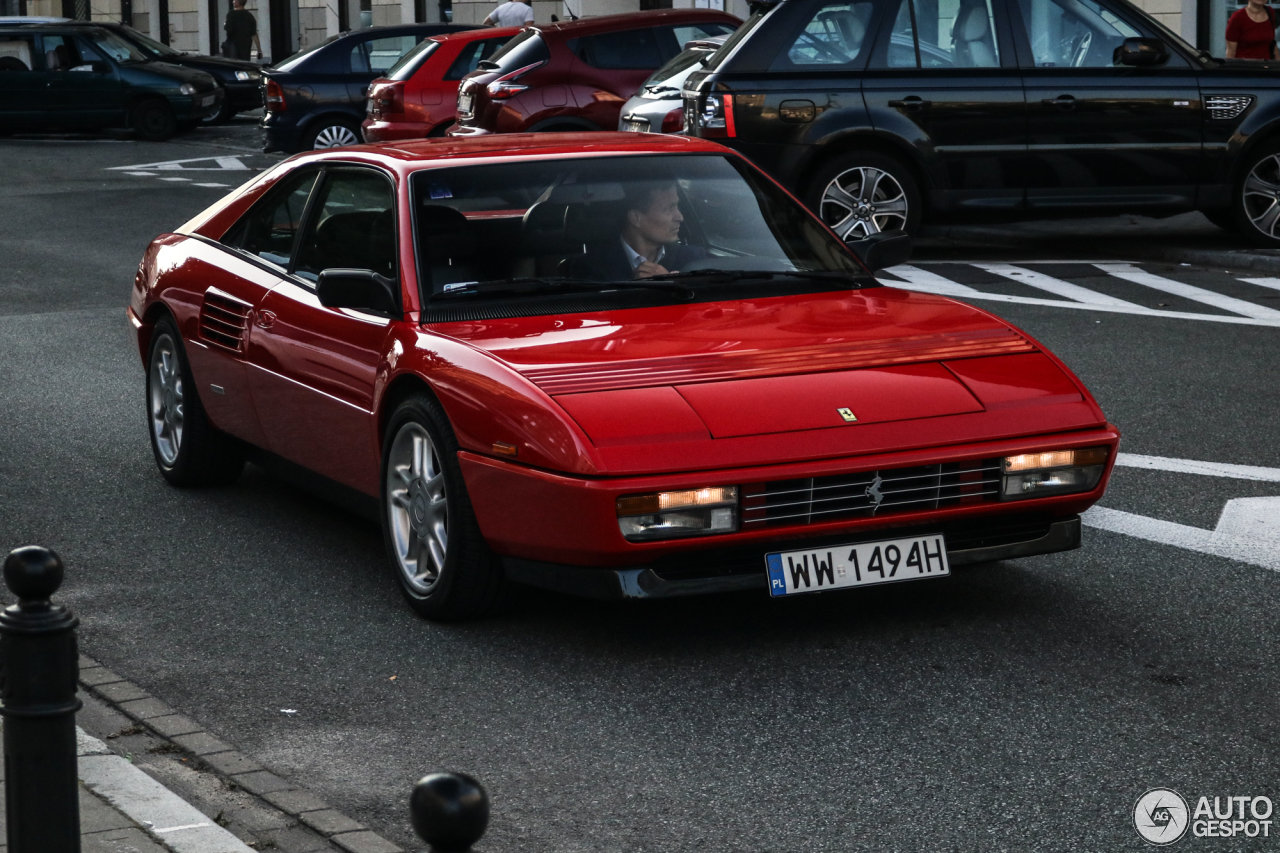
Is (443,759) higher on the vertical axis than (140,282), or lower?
lower

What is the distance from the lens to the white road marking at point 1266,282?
12.2 m

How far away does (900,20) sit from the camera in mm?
13148

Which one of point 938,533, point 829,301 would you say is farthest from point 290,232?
point 938,533

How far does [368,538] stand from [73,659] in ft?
11.6

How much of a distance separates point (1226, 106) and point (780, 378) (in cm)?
905

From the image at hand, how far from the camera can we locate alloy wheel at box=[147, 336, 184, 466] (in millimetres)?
7324

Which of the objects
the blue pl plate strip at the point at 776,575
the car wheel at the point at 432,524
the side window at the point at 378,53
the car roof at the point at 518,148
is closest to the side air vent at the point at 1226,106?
the car roof at the point at 518,148

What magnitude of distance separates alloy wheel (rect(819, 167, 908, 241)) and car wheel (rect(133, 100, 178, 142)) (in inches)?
668

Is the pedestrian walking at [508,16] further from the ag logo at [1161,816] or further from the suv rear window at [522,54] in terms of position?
the ag logo at [1161,816]

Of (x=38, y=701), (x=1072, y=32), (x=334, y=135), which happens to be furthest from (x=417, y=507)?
(x=334, y=135)

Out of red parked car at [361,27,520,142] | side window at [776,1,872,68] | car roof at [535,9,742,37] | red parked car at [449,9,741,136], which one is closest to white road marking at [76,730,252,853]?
side window at [776,1,872,68]

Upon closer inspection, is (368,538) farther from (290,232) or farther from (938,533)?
(938,533)

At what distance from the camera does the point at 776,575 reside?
15.9 feet

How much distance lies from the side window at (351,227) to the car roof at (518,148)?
3.7 inches
